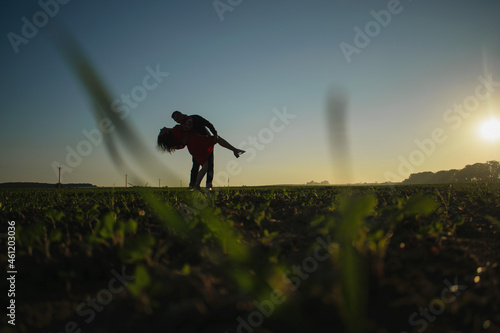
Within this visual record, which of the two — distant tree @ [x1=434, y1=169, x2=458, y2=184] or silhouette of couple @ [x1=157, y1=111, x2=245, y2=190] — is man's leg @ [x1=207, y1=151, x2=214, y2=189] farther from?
distant tree @ [x1=434, y1=169, x2=458, y2=184]

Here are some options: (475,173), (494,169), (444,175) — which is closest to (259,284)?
(475,173)

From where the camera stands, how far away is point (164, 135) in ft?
19.2

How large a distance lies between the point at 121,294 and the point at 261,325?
2.08 ft

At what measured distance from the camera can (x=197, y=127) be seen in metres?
6.29

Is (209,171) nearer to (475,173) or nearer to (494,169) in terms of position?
(475,173)

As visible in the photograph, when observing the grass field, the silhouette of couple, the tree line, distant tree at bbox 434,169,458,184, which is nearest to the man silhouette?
the silhouette of couple

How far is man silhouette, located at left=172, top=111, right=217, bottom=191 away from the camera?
5918 mm

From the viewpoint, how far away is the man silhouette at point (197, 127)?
19.4ft

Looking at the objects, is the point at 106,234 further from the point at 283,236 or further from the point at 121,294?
the point at 283,236

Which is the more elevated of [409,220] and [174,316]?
[409,220]

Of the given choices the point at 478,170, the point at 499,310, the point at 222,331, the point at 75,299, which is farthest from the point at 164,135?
the point at 478,170

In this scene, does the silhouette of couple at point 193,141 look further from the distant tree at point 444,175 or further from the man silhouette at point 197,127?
the distant tree at point 444,175

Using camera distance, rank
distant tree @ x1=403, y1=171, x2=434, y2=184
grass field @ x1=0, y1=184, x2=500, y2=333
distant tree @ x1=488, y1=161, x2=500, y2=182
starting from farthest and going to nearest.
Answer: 1. distant tree @ x1=403, y1=171, x2=434, y2=184
2. distant tree @ x1=488, y1=161, x2=500, y2=182
3. grass field @ x1=0, y1=184, x2=500, y2=333

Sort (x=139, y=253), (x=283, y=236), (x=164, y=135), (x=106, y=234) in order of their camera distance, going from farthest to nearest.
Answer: (x=164, y=135) < (x=283, y=236) < (x=106, y=234) < (x=139, y=253)
